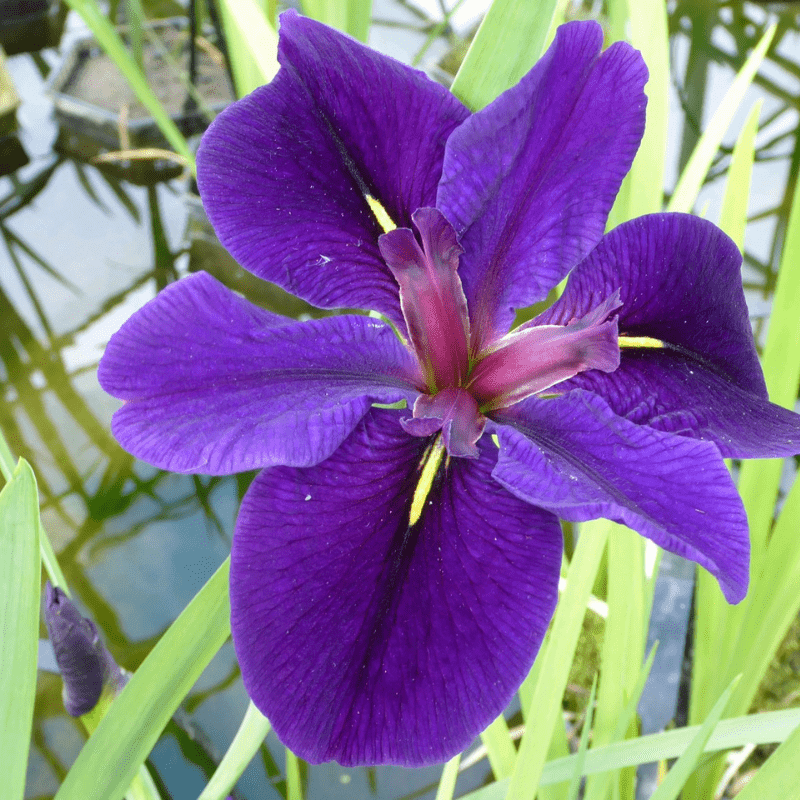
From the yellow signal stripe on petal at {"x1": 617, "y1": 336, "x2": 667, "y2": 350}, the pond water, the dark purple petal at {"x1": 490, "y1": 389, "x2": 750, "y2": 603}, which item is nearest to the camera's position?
the dark purple petal at {"x1": 490, "y1": 389, "x2": 750, "y2": 603}

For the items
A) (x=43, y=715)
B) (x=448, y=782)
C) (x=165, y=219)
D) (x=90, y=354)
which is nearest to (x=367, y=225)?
(x=448, y=782)

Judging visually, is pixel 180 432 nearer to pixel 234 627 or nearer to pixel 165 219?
pixel 234 627

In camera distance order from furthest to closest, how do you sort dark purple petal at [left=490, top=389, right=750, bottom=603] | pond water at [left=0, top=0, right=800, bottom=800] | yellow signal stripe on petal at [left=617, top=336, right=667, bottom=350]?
pond water at [left=0, top=0, right=800, bottom=800]
yellow signal stripe on petal at [left=617, top=336, right=667, bottom=350]
dark purple petal at [left=490, top=389, right=750, bottom=603]

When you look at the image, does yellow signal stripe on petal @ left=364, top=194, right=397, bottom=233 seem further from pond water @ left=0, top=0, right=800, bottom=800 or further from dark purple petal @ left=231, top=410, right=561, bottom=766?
pond water @ left=0, top=0, right=800, bottom=800

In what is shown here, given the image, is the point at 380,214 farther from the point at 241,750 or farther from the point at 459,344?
the point at 241,750

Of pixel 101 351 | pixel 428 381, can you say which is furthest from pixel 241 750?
pixel 101 351

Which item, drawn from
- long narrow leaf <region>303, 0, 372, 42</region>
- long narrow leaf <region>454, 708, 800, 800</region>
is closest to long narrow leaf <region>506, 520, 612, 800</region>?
long narrow leaf <region>454, 708, 800, 800</region>

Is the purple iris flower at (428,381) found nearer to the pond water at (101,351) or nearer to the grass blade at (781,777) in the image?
the grass blade at (781,777)
